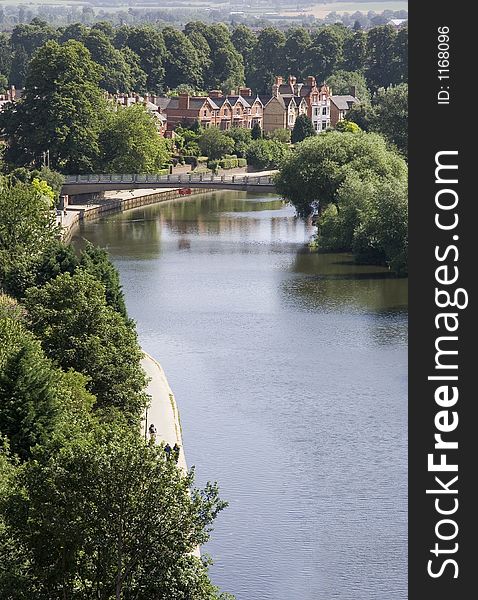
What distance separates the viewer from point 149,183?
63.8m

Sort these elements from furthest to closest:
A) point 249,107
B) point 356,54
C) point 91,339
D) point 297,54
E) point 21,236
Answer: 1. point 297,54
2. point 356,54
3. point 249,107
4. point 21,236
5. point 91,339

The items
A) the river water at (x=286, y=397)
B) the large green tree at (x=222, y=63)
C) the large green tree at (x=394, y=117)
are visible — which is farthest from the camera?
the large green tree at (x=222, y=63)

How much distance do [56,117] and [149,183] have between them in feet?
14.8

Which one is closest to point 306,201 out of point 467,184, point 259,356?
point 259,356

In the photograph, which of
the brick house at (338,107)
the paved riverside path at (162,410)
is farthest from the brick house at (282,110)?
the paved riverside path at (162,410)

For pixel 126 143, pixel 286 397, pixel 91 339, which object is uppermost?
pixel 126 143

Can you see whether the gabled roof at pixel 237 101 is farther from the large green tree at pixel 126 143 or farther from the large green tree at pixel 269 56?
the large green tree at pixel 126 143

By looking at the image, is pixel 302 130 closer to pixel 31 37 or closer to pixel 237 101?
pixel 237 101

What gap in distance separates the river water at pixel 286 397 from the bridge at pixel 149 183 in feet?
31.6

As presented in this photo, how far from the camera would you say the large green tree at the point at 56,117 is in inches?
2467

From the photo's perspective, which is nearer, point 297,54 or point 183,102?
point 183,102

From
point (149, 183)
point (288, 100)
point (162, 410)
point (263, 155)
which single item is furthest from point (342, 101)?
point (162, 410)

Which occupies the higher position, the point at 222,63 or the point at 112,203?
the point at 222,63

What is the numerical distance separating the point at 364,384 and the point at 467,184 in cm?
1911
